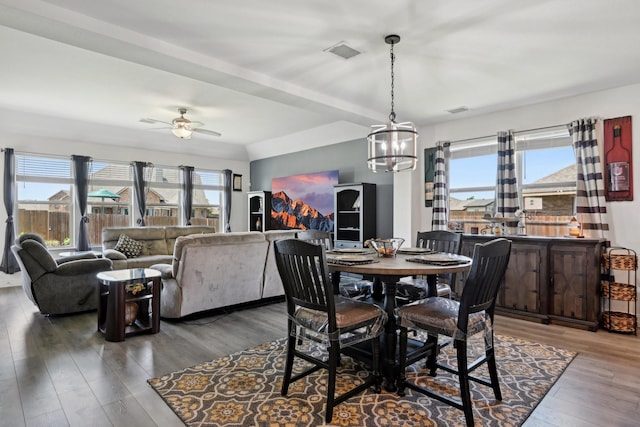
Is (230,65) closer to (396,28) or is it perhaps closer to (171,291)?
(396,28)

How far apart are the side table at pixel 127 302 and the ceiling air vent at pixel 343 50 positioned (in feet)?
9.01

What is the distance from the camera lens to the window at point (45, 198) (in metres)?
6.10

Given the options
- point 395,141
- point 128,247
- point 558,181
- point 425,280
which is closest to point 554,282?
point 558,181

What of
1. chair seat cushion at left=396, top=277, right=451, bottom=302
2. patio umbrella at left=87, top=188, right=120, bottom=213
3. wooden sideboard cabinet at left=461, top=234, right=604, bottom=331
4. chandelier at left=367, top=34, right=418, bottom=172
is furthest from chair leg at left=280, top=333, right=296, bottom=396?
patio umbrella at left=87, top=188, right=120, bottom=213

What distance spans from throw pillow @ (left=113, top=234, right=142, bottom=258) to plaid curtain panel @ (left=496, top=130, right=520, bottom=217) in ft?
18.4

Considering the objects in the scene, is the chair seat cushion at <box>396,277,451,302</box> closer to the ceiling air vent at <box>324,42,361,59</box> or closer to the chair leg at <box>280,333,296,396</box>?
the chair leg at <box>280,333,296,396</box>

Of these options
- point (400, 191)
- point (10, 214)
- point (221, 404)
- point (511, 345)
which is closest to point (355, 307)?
point (221, 404)

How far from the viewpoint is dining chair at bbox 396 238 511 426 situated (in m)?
2.01

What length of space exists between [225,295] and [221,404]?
197 centimetres

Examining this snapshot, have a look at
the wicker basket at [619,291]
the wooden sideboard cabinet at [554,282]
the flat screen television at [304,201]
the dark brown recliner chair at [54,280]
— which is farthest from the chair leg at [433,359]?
the flat screen television at [304,201]

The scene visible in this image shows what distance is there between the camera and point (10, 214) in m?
5.83

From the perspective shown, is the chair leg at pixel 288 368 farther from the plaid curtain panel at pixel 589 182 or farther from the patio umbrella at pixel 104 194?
the patio umbrella at pixel 104 194

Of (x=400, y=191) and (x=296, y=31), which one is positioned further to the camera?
(x=400, y=191)

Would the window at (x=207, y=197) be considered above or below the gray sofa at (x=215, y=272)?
above
